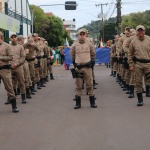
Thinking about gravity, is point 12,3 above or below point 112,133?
above

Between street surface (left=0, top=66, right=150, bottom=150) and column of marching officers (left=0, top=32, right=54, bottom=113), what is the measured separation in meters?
0.50

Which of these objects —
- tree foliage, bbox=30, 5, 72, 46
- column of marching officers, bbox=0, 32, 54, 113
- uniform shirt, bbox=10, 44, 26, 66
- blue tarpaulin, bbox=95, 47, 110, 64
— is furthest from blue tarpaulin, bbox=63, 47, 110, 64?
tree foliage, bbox=30, 5, 72, 46

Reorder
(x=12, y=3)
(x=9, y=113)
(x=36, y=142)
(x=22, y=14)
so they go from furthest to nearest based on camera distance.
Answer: (x=22, y=14) → (x=12, y=3) → (x=9, y=113) → (x=36, y=142)

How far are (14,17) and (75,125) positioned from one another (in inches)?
1441

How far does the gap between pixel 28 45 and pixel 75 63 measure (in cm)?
366

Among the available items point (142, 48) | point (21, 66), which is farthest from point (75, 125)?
point (21, 66)

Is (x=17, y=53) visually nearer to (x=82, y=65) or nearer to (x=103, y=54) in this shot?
(x=82, y=65)

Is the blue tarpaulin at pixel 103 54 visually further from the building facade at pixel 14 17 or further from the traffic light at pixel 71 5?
the traffic light at pixel 71 5

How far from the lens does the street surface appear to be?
7.48 meters

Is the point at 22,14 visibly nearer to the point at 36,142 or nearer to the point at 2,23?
the point at 2,23

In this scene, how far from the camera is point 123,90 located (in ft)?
50.6

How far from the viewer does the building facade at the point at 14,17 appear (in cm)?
2781

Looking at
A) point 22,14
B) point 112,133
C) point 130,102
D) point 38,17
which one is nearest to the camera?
point 112,133

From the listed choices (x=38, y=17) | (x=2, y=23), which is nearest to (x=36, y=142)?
(x=2, y=23)
